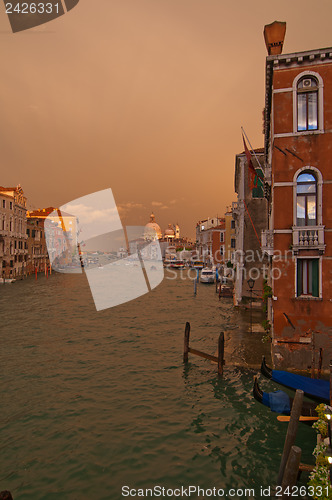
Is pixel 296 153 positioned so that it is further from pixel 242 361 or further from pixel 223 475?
pixel 223 475

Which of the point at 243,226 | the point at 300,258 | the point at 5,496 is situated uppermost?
the point at 243,226

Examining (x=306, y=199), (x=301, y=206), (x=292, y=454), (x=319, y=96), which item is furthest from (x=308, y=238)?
(x=292, y=454)

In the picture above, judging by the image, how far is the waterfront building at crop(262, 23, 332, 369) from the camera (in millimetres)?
11820

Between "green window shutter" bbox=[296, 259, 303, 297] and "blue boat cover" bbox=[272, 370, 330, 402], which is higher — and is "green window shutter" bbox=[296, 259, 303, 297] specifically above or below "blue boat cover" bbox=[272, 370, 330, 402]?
above

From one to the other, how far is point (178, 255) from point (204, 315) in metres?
89.4

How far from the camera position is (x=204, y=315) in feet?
83.2

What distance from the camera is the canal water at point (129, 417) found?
26.1ft

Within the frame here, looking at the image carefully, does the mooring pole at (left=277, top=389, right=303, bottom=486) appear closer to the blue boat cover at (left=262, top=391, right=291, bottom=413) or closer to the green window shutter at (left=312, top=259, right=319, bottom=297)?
the blue boat cover at (left=262, top=391, right=291, bottom=413)

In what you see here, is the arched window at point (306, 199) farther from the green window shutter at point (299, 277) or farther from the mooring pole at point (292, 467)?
the mooring pole at point (292, 467)

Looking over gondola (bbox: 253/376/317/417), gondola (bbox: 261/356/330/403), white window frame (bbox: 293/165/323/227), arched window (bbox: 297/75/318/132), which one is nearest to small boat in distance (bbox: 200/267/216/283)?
white window frame (bbox: 293/165/323/227)

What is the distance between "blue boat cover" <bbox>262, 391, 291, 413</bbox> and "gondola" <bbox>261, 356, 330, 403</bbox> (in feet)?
1.74

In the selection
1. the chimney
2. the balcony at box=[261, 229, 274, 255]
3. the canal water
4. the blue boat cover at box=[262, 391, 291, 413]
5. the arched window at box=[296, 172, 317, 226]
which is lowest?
the canal water

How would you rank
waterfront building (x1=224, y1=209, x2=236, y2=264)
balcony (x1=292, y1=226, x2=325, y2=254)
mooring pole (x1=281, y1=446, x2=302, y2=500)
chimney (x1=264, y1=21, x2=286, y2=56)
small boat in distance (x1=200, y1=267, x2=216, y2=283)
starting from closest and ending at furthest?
1. mooring pole (x1=281, y1=446, x2=302, y2=500)
2. balcony (x1=292, y1=226, x2=325, y2=254)
3. chimney (x1=264, y1=21, x2=286, y2=56)
4. small boat in distance (x1=200, y1=267, x2=216, y2=283)
5. waterfront building (x1=224, y1=209, x2=236, y2=264)

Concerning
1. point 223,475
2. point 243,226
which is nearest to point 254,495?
point 223,475
